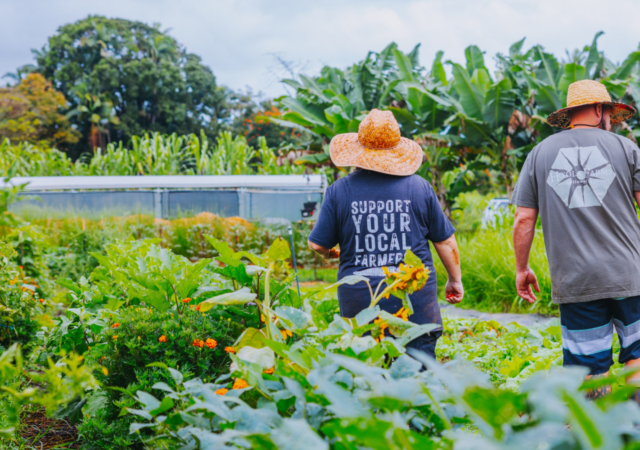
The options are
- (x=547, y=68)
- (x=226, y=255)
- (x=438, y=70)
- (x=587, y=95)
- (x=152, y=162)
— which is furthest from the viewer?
(x=152, y=162)

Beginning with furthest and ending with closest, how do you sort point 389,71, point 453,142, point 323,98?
point 389,71, point 323,98, point 453,142

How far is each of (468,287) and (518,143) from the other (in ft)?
13.1

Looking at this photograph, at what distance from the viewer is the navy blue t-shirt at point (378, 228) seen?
2.33 metres

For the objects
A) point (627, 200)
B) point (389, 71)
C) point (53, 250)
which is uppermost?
point (389, 71)

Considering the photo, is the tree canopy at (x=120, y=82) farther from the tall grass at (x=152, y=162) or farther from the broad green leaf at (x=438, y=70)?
the broad green leaf at (x=438, y=70)

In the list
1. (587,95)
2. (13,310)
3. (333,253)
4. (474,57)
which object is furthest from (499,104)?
(13,310)

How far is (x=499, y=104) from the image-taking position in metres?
8.02

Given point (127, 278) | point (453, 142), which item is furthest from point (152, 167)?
point (127, 278)

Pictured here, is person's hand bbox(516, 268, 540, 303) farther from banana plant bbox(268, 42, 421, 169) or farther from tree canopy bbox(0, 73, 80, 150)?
tree canopy bbox(0, 73, 80, 150)

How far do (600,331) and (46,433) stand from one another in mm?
2796

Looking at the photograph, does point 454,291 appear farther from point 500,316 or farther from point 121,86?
point 121,86

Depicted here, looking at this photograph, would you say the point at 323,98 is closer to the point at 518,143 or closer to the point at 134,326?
the point at 518,143

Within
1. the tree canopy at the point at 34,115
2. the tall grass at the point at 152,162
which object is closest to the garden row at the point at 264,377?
the tall grass at the point at 152,162

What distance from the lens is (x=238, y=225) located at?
9.88 meters
